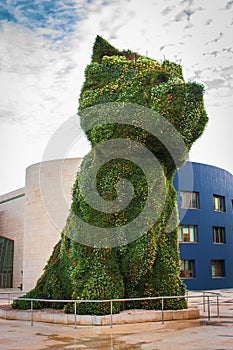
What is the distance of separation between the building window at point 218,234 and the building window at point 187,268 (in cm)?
313

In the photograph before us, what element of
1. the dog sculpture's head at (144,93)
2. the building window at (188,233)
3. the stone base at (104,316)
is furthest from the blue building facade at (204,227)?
the stone base at (104,316)

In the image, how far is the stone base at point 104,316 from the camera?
35.1ft

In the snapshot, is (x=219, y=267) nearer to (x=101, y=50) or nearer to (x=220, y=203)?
(x=220, y=203)

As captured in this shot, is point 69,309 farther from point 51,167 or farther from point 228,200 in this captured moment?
point 228,200

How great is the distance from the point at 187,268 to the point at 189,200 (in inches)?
202

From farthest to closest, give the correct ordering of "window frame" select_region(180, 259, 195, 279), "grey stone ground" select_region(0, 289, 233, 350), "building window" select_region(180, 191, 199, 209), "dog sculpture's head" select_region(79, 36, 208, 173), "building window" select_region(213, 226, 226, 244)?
"building window" select_region(213, 226, 226, 244)
"building window" select_region(180, 191, 199, 209)
"window frame" select_region(180, 259, 195, 279)
"dog sculpture's head" select_region(79, 36, 208, 173)
"grey stone ground" select_region(0, 289, 233, 350)

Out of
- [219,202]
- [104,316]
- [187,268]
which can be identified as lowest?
[104,316]

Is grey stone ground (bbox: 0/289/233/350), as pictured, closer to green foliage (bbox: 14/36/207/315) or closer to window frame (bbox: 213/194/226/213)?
green foliage (bbox: 14/36/207/315)

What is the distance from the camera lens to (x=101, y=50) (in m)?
13.5

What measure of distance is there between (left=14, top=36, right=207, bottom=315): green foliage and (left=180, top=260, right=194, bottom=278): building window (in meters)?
20.7

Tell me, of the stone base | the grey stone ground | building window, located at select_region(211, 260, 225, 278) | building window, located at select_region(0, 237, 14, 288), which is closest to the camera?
the grey stone ground

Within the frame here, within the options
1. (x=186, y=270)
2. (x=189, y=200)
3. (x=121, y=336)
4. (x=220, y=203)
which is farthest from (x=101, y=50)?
(x=220, y=203)

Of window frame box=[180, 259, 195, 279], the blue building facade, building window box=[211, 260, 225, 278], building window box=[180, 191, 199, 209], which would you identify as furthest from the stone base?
building window box=[211, 260, 225, 278]

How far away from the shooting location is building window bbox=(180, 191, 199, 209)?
1313 inches
